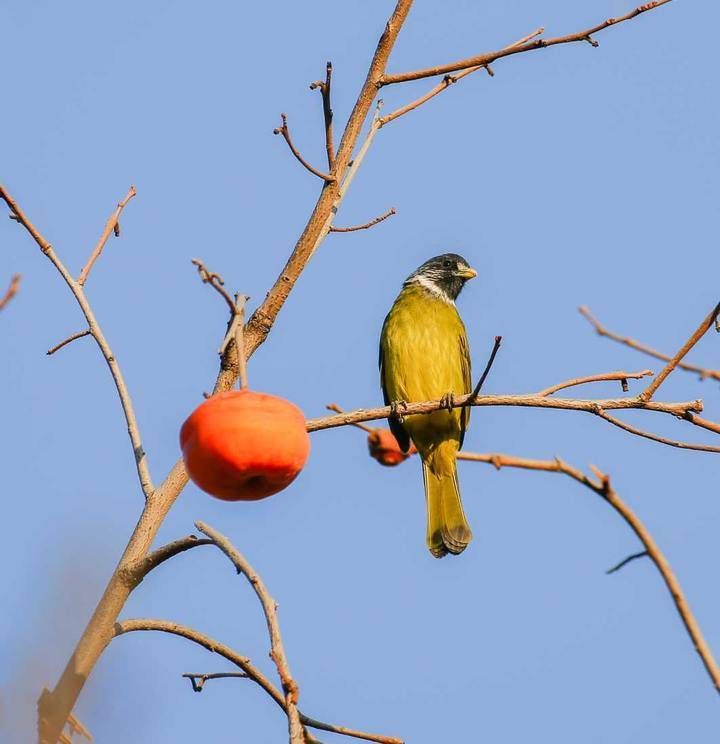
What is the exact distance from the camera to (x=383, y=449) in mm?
3068

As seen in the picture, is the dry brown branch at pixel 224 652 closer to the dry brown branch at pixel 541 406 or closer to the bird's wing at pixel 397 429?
the dry brown branch at pixel 541 406

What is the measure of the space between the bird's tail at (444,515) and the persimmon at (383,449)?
403cm

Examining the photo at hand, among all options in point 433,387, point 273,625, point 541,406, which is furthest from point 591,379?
point 433,387

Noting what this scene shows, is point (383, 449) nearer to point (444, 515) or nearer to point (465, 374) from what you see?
point (444, 515)

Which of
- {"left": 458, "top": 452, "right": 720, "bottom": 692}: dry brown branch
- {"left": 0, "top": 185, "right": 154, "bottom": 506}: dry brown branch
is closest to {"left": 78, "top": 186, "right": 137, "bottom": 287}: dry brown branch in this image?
{"left": 0, "top": 185, "right": 154, "bottom": 506}: dry brown branch

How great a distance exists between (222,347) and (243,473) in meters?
0.45

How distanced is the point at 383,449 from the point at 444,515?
4.30 meters

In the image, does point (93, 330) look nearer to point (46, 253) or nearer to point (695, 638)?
point (46, 253)

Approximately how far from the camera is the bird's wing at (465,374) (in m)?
7.71

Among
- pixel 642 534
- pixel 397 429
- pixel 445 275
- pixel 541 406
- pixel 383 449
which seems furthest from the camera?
pixel 445 275

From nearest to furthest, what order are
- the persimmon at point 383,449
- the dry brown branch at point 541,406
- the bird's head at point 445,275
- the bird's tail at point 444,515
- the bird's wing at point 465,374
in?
the persimmon at point 383,449
the dry brown branch at point 541,406
the bird's tail at point 444,515
the bird's wing at point 465,374
the bird's head at point 445,275

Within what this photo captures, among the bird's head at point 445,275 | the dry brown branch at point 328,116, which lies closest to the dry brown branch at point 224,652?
the dry brown branch at point 328,116

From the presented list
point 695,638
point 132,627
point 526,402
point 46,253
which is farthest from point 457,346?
point 695,638

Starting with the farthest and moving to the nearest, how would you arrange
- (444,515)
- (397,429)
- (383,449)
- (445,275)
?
(445,275) < (397,429) < (444,515) < (383,449)
